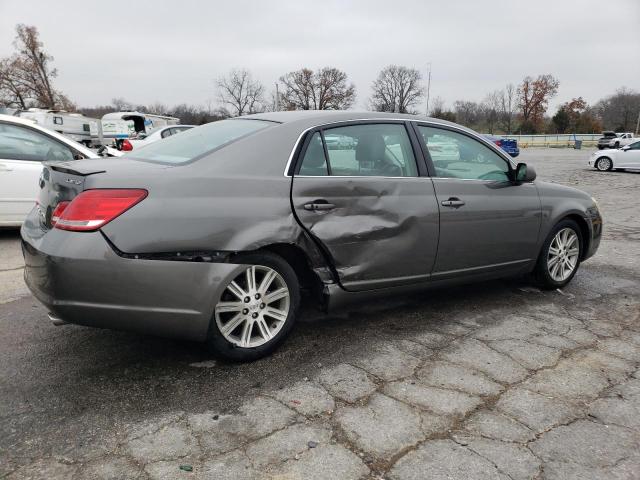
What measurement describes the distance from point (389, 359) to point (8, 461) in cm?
200

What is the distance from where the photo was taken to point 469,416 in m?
2.49

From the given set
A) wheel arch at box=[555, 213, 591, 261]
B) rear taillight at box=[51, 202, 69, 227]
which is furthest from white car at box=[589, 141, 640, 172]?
rear taillight at box=[51, 202, 69, 227]

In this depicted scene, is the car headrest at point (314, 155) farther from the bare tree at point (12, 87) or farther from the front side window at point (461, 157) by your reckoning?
the bare tree at point (12, 87)

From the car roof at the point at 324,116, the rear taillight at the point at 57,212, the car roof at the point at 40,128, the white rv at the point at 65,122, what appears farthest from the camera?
the white rv at the point at 65,122

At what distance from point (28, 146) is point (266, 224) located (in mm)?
4786

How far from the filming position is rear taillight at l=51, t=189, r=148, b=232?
2.54 meters

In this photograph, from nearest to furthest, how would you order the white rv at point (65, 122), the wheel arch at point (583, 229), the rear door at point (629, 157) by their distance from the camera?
1. the wheel arch at point (583, 229)
2. the rear door at point (629, 157)
3. the white rv at point (65, 122)

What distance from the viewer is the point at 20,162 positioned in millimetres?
6082

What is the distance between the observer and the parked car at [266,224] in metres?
2.56

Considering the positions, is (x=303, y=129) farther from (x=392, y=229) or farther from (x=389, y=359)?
(x=389, y=359)

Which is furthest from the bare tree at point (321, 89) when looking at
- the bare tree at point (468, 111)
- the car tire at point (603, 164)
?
the car tire at point (603, 164)

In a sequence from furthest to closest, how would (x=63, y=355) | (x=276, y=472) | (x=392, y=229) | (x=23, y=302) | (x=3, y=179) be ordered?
(x=3, y=179) → (x=23, y=302) → (x=392, y=229) → (x=63, y=355) → (x=276, y=472)

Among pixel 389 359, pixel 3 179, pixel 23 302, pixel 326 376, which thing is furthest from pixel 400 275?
pixel 3 179

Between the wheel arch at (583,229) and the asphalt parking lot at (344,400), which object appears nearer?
the asphalt parking lot at (344,400)
